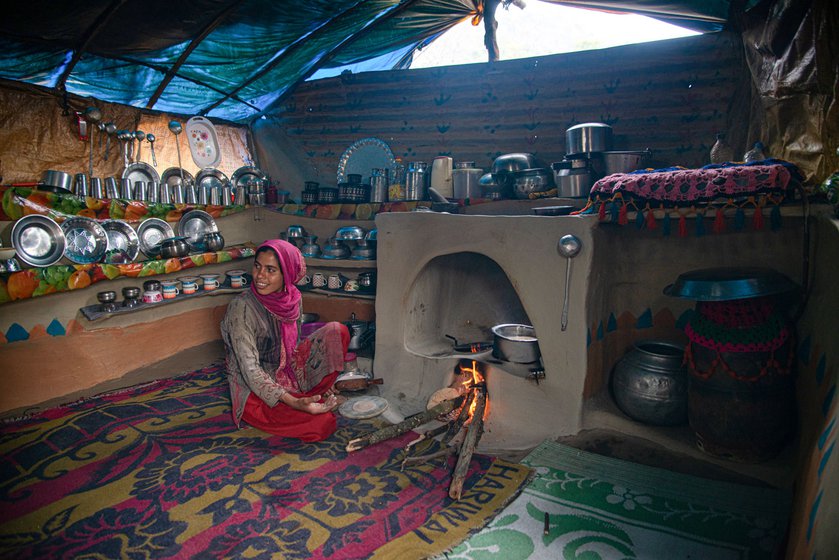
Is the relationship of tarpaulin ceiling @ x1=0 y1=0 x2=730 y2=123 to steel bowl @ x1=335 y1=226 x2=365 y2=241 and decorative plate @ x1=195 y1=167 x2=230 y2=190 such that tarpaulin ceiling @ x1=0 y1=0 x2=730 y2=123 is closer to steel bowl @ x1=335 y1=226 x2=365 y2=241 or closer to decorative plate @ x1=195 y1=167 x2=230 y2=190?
decorative plate @ x1=195 y1=167 x2=230 y2=190

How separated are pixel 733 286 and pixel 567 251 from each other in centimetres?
85

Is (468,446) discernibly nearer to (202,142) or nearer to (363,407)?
(363,407)

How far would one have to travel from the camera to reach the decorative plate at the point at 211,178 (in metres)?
5.41

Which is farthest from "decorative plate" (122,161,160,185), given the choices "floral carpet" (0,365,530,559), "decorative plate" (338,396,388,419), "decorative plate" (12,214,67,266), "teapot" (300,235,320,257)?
"decorative plate" (338,396,388,419)

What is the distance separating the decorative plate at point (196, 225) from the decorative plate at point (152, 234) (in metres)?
0.14

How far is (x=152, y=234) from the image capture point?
4.49m

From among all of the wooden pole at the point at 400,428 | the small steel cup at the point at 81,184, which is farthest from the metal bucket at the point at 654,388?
the small steel cup at the point at 81,184

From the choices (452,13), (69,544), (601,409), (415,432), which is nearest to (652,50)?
(452,13)

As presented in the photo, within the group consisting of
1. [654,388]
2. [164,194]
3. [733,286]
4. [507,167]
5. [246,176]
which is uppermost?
[246,176]

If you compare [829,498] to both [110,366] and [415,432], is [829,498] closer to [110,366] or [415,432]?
[415,432]

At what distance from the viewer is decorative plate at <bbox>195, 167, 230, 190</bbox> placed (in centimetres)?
541

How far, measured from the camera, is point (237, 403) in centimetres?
302

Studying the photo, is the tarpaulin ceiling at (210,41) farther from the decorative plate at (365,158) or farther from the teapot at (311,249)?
the teapot at (311,249)

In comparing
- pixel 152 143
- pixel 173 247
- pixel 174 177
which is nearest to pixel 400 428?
pixel 173 247
